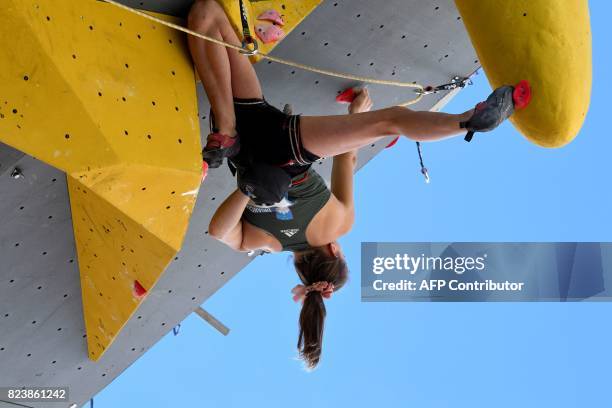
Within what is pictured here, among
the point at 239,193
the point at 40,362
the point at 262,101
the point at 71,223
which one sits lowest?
the point at 40,362

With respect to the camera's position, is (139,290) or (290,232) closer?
(139,290)

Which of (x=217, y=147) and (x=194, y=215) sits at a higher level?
(x=194, y=215)

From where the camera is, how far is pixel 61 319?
243 centimetres

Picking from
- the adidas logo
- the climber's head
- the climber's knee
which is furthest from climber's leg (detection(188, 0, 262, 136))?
the climber's head

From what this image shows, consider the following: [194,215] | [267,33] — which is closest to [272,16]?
[267,33]

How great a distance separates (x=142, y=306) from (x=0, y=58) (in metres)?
1.29

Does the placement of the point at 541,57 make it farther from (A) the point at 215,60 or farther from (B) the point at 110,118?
(B) the point at 110,118

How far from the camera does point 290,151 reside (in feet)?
6.77

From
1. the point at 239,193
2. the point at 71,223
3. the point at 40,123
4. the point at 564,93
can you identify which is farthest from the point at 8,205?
the point at 564,93

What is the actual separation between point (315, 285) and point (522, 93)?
822 millimetres

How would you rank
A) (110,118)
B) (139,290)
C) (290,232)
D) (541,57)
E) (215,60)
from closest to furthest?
1. (110,118)
2. (541,57)
3. (215,60)
4. (139,290)
5. (290,232)

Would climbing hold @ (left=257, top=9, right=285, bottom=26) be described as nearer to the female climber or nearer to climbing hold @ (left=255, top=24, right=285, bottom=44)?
climbing hold @ (left=255, top=24, right=285, bottom=44)

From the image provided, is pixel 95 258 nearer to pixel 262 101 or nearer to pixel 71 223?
pixel 71 223

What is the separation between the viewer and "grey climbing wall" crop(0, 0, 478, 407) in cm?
201
